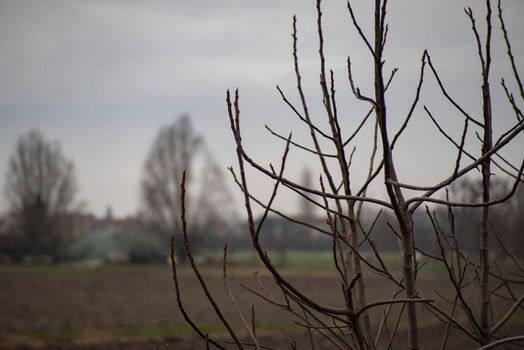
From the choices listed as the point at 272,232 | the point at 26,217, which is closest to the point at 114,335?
the point at 26,217

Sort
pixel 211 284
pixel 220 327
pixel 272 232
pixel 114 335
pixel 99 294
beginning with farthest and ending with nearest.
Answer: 1. pixel 272 232
2. pixel 211 284
3. pixel 99 294
4. pixel 220 327
5. pixel 114 335

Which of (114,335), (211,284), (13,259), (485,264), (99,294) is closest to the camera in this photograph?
(485,264)

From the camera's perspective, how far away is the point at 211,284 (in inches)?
943

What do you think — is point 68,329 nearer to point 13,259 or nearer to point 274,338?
point 274,338

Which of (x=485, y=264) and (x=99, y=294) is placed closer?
(x=485, y=264)

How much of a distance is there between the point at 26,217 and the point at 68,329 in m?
34.2

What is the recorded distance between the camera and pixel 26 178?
4656 centimetres

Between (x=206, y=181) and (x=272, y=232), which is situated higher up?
(x=206, y=181)

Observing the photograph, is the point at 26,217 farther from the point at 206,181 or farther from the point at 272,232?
the point at 272,232

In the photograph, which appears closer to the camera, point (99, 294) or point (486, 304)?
point (486, 304)

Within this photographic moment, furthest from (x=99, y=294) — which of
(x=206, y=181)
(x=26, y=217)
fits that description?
(x=26, y=217)

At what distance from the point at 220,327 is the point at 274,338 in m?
1.73

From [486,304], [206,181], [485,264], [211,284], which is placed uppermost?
[206,181]

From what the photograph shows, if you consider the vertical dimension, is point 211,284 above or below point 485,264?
below
